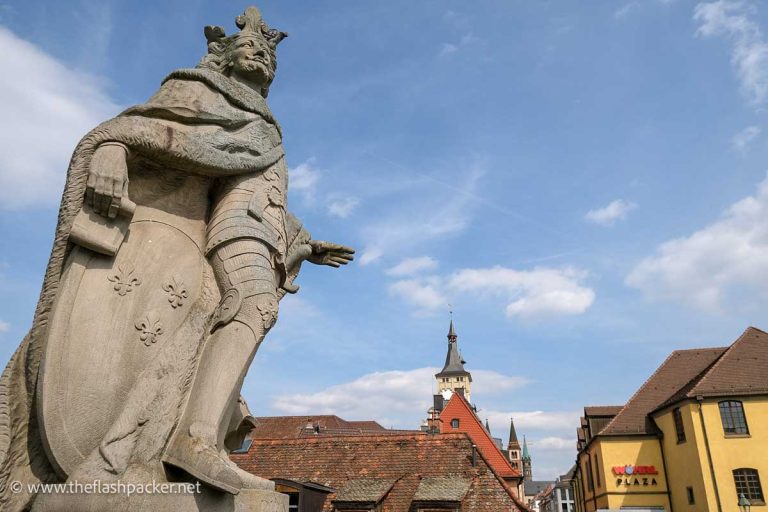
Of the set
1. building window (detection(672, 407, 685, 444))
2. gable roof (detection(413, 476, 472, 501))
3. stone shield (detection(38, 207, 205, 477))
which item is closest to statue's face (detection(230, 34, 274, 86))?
stone shield (detection(38, 207, 205, 477))

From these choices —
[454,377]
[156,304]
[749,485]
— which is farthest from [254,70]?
[454,377]

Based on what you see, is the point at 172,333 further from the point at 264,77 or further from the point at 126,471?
the point at 264,77

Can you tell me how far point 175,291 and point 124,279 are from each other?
297mm

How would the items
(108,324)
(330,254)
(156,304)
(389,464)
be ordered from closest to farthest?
(108,324) < (156,304) < (330,254) < (389,464)

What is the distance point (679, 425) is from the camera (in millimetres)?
32000

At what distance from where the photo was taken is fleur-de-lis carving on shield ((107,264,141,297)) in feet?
10.8

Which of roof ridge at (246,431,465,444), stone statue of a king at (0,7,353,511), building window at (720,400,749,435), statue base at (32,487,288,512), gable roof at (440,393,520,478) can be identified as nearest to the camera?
statue base at (32,487,288,512)

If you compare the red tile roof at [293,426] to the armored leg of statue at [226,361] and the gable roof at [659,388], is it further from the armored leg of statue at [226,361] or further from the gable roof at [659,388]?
the armored leg of statue at [226,361]

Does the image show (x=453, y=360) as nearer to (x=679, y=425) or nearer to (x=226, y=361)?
(x=679, y=425)

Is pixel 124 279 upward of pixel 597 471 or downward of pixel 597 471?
downward

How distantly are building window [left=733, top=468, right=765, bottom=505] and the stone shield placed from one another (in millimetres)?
32653

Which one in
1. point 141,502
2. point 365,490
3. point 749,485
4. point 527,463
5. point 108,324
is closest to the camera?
point 141,502

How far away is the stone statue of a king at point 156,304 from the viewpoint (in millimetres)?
2912

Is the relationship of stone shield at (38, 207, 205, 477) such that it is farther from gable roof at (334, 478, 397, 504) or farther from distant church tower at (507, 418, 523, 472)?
distant church tower at (507, 418, 523, 472)
